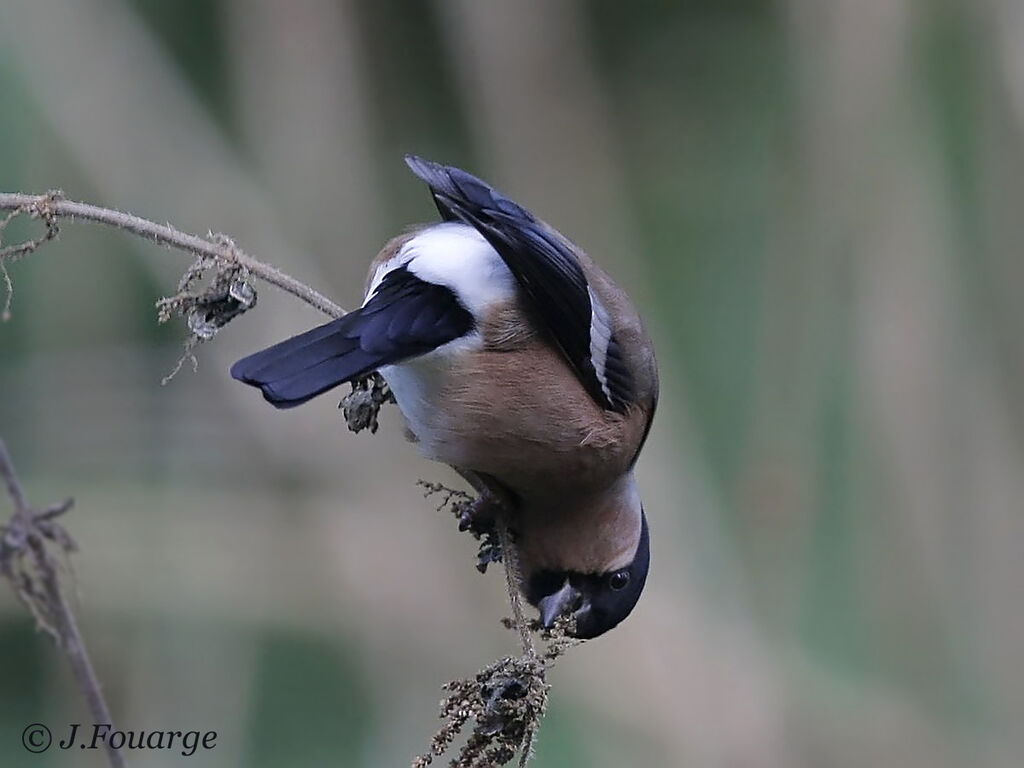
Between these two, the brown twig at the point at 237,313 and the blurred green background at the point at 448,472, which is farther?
the blurred green background at the point at 448,472

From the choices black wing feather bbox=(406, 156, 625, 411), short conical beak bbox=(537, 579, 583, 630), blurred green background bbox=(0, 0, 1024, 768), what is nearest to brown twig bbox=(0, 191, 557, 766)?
black wing feather bbox=(406, 156, 625, 411)

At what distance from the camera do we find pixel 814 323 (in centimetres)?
395

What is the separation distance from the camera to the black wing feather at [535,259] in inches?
70.6

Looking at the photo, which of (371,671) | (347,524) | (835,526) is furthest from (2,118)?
(835,526)

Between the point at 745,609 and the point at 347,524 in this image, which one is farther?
the point at 745,609

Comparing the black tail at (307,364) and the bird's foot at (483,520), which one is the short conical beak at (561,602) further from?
the black tail at (307,364)

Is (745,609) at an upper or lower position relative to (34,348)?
lower

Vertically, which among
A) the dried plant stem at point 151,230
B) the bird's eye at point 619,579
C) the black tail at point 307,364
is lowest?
the bird's eye at point 619,579

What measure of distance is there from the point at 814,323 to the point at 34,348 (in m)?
2.27

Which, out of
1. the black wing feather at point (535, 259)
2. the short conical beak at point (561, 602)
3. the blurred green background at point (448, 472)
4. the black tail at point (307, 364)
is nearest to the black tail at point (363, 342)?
the black tail at point (307, 364)

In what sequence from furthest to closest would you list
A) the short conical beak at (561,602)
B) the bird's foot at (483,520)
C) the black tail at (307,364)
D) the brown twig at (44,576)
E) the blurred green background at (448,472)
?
the blurred green background at (448,472) → the short conical beak at (561,602) → the bird's foot at (483,520) → the black tail at (307,364) → the brown twig at (44,576)

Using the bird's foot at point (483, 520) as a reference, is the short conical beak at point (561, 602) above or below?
below

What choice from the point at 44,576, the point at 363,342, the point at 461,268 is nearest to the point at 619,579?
the point at 461,268

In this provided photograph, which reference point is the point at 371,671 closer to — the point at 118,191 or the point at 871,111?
the point at 118,191
